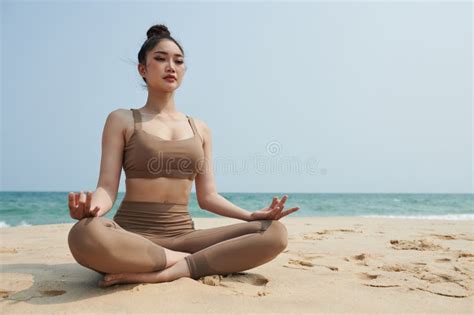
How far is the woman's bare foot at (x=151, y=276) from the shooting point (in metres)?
2.32

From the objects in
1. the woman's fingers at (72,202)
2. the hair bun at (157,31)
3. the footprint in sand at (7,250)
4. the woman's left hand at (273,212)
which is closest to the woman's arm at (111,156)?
the woman's fingers at (72,202)

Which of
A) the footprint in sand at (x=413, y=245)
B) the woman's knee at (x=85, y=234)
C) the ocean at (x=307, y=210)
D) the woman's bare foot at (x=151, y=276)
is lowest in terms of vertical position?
the ocean at (x=307, y=210)

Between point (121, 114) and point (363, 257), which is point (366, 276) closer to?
point (363, 257)

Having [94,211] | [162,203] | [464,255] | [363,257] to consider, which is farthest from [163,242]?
[464,255]

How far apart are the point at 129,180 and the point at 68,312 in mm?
995

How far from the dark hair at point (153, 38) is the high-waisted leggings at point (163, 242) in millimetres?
1106

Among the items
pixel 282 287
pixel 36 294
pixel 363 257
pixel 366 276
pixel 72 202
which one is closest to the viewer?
pixel 72 202

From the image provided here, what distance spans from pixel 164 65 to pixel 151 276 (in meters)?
1.48

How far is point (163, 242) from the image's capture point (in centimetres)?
271

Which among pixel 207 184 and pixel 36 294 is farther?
pixel 207 184

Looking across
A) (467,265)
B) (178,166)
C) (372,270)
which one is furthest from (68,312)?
(467,265)

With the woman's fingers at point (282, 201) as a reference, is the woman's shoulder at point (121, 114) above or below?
above

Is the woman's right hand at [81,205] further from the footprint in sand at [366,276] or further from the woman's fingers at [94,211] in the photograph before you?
the footprint in sand at [366,276]

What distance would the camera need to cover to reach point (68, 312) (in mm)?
1964
